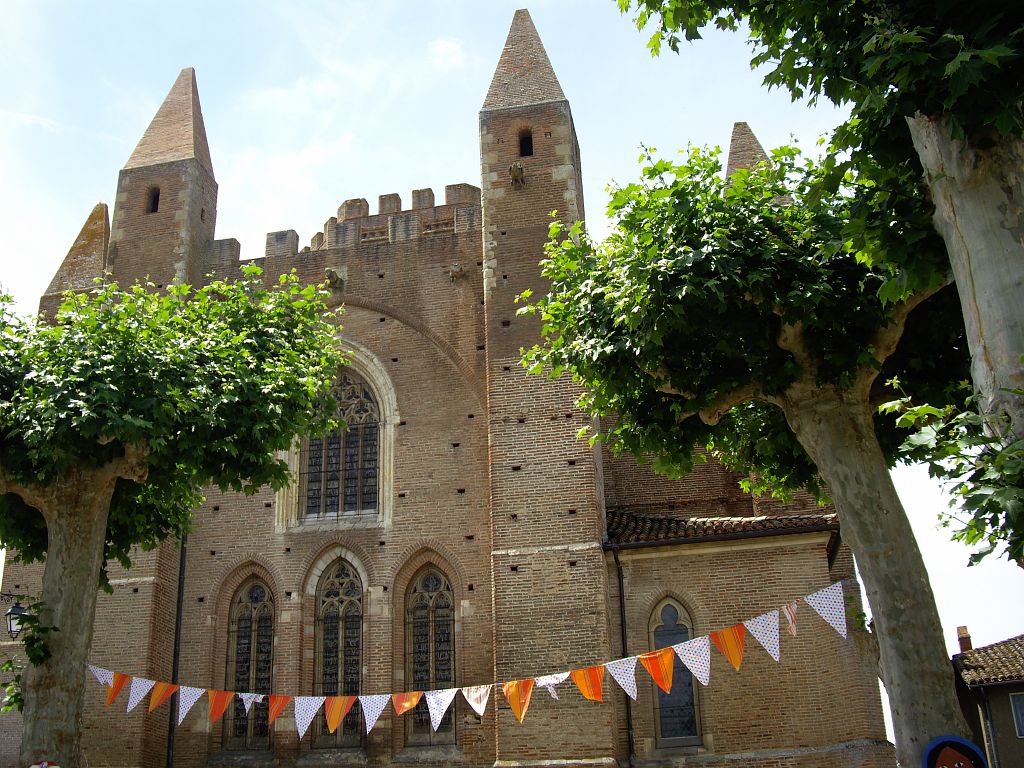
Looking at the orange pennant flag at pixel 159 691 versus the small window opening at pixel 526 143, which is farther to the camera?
the small window opening at pixel 526 143

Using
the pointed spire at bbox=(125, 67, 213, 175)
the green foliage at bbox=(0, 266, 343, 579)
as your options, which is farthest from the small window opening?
the green foliage at bbox=(0, 266, 343, 579)

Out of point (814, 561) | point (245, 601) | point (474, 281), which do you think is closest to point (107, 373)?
point (245, 601)

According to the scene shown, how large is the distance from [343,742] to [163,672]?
3368 mm

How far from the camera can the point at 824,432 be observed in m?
11.2

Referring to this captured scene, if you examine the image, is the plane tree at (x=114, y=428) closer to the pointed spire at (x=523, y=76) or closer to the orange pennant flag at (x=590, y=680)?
the orange pennant flag at (x=590, y=680)

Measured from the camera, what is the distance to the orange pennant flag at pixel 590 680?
14.3m

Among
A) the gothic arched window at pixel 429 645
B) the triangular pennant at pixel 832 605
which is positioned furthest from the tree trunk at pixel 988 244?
the gothic arched window at pixel 429 645

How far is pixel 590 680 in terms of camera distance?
1439 centimetres

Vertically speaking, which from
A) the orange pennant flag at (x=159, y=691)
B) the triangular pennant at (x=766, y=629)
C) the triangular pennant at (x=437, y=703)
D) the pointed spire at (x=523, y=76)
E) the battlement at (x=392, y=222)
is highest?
the pointed spire at (x=523, y=76)

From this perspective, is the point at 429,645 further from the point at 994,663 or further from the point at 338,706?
the point at 994,663

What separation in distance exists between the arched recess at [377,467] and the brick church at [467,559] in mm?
48

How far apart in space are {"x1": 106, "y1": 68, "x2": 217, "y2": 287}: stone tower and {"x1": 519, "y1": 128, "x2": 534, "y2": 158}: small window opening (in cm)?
674

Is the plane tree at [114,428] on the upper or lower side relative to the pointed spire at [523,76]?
lower

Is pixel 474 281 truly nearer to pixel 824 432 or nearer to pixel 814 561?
pixel 814 561
